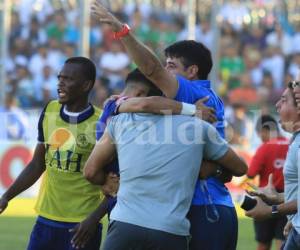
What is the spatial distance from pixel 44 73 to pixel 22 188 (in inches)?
588

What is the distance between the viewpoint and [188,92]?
5.99m

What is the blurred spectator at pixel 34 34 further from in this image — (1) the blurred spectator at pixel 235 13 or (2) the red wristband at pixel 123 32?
(2) the red wristband at pixel 123 32

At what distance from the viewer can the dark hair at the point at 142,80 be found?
5.88 metres

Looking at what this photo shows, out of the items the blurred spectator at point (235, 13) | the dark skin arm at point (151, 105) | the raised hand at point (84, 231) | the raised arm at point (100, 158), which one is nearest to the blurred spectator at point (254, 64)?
the blurred spectator at point (235, 13)

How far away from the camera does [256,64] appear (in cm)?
2345

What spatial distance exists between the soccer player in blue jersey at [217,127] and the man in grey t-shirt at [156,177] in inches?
12.9

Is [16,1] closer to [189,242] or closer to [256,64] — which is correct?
[256,64]

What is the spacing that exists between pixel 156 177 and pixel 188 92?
0.77 metres

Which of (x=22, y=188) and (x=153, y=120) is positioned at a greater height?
(x=153, y=120)

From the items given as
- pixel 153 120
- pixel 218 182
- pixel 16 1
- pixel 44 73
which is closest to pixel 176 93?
pixel 153 120

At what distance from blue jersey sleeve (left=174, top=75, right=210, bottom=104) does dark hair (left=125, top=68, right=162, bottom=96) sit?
0.14 meters

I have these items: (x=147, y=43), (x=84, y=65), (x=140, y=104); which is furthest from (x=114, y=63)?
(x=140, y=104)

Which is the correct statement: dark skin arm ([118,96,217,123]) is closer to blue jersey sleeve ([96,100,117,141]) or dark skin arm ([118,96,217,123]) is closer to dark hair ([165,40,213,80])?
blue jersey sleeve ([96,100,117,141])

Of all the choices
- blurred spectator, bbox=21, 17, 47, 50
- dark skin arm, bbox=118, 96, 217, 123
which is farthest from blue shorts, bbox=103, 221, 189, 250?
blurred spectator, bbox=21, 17, 47, 50
